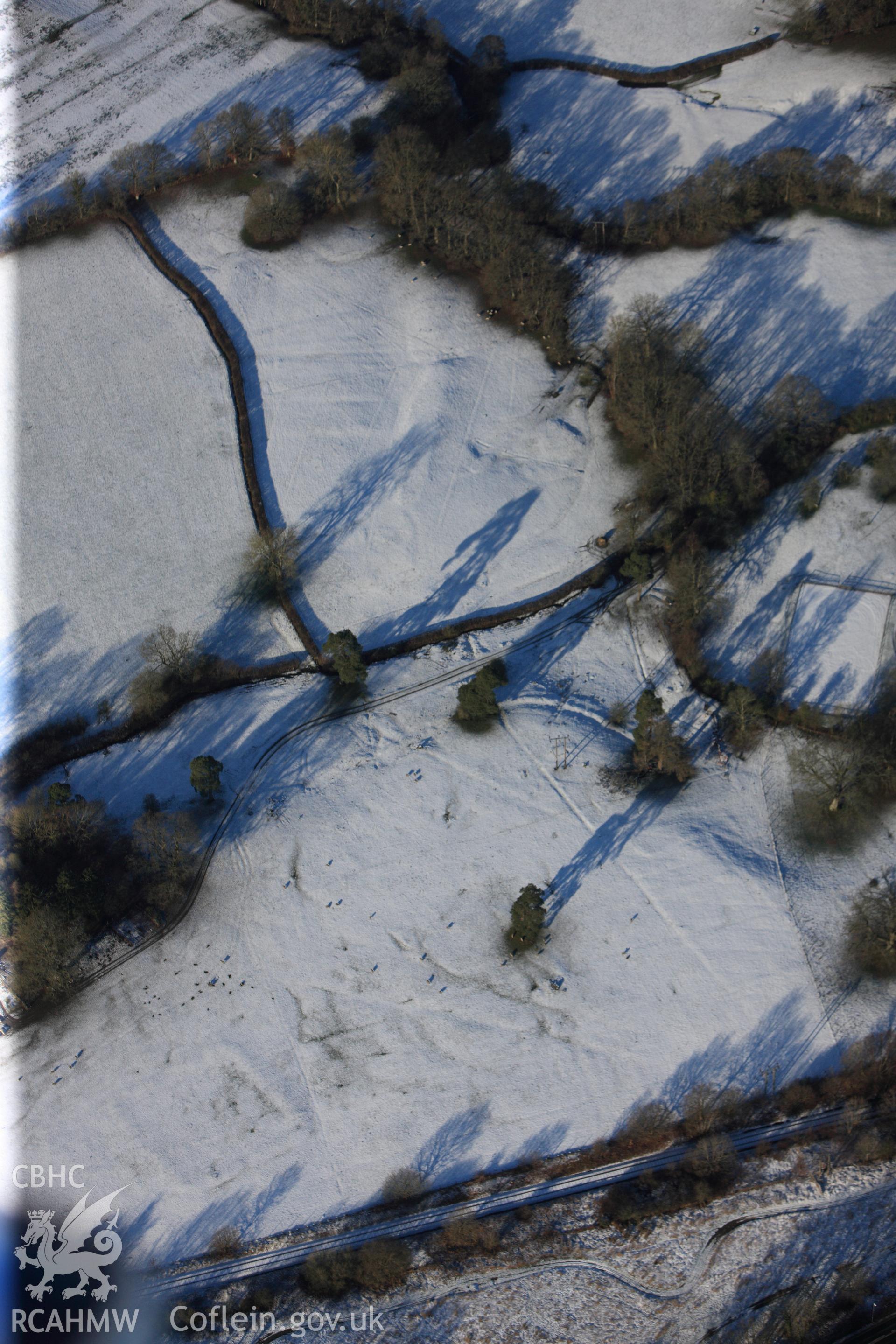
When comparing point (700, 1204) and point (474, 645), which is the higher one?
point (474, 645)

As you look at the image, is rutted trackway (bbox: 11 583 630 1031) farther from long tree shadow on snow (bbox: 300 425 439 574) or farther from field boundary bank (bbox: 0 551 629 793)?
long tree shadow on snow (bbox: 300 425 439 574)

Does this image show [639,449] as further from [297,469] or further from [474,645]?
[297,469]

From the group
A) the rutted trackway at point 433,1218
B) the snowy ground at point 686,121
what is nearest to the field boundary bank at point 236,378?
the snowy ground at point 686,121

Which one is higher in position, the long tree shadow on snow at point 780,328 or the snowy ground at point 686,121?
the snowy ground at point 686,121

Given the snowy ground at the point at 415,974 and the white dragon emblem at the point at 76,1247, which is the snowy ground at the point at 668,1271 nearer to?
the snowy ground at the point at 415,974

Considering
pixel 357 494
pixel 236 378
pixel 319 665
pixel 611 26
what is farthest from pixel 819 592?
pixel 611 26

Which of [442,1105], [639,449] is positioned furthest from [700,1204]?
[639,449]

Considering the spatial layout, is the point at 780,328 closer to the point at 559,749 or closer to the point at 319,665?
the point at 559,749
